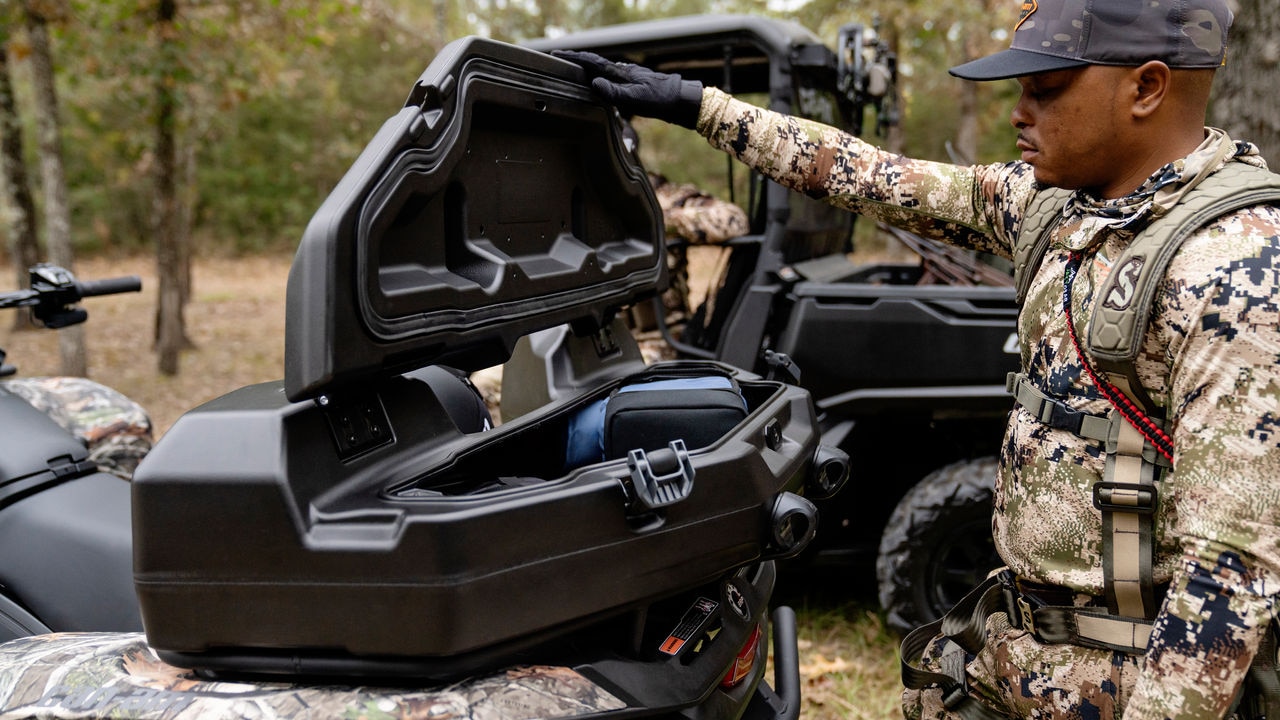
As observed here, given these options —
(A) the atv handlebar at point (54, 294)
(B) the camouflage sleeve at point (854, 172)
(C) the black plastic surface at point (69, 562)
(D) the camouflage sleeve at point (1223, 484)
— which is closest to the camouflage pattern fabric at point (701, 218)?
(B) the camouflage sleeve at point (854, 172)

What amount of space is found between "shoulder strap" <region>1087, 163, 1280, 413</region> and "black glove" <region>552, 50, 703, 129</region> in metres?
1.00

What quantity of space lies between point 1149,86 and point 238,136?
80.3 ft

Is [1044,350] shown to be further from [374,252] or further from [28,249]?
[28,249]

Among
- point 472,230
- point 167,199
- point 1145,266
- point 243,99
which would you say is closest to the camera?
point 1145,266

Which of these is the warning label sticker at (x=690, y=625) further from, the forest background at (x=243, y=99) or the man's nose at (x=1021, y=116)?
the forest background at (x=243, y=99)

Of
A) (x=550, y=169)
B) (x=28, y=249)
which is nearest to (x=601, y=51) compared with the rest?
(x=550, y=169)

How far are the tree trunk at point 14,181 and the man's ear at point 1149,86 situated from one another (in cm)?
827

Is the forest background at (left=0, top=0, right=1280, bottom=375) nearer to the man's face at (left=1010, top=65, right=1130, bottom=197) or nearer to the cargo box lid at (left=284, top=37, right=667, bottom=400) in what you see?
the man's face at (left=1010, top=65, right=1130, bottom=197)

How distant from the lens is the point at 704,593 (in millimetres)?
1644

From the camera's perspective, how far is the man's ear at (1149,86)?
1.43 metres

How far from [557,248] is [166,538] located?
0.96 metres

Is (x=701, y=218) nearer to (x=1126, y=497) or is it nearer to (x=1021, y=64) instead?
(x=1021, y=64)

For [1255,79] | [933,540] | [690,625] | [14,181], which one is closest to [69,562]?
[690,625]

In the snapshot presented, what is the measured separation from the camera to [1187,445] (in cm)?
129
